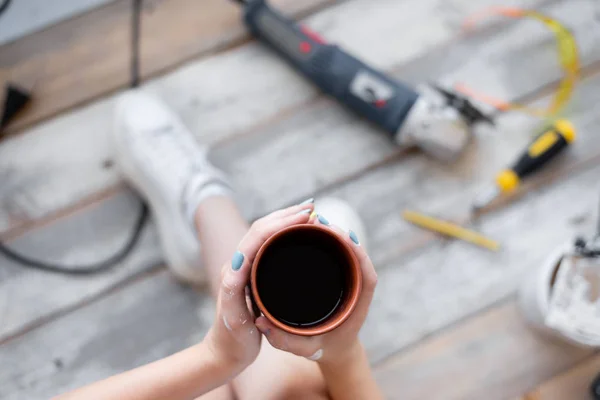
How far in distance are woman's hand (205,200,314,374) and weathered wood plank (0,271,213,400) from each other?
360 millimetres

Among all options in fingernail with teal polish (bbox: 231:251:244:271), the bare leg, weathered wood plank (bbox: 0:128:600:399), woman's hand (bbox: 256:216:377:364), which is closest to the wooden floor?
weathered wood plank (bbox: 0:128:600:399)

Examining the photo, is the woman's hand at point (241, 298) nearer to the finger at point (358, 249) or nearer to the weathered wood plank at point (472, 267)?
the finger at point (358, 249)

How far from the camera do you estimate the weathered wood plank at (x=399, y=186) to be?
0.91 meters

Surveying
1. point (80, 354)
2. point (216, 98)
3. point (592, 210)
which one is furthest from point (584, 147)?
point (80, 354)

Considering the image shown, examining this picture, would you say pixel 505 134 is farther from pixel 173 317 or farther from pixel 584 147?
pixel 173 317

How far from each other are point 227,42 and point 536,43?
22.5 inches

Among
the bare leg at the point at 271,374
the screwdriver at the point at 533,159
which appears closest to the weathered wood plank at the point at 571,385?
the screwdriver at the point at 533,159

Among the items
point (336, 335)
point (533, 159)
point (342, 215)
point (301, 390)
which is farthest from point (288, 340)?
point (533, 159)

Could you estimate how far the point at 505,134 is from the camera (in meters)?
0.94

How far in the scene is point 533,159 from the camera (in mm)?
890

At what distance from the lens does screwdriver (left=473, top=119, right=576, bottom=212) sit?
89cm

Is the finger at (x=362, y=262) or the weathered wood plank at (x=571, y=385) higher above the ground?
the finger at (x=362, y=262)

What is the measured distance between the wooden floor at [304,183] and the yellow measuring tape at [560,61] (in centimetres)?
2

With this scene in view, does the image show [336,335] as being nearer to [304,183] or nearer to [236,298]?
[236,298]
